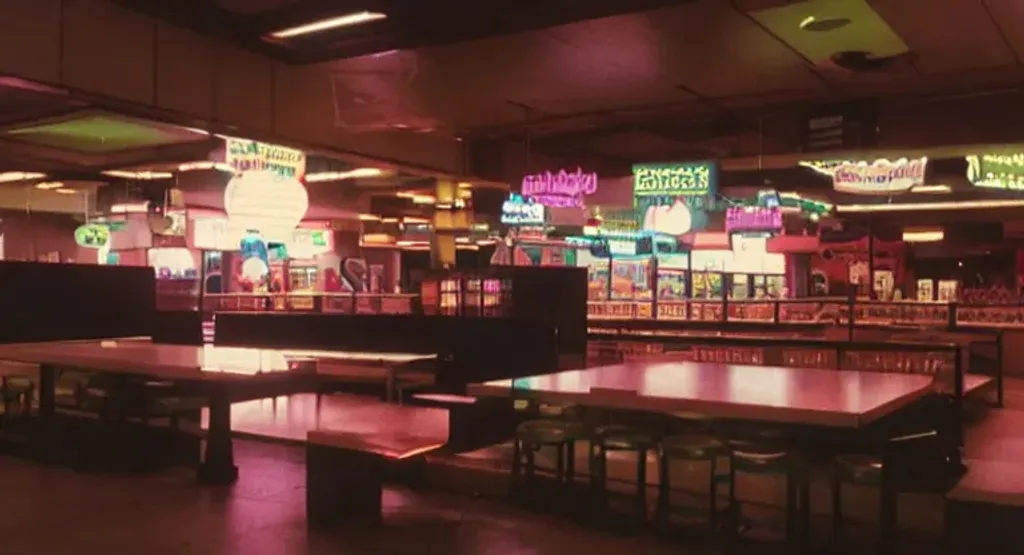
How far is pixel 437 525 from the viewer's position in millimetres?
6000

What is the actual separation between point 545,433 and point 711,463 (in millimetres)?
1137

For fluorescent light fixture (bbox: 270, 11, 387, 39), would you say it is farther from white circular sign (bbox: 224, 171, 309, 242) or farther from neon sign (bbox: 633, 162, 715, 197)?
neon sign (bbox: 633, 162, 715, 197)

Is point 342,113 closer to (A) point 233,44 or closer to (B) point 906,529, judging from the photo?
(A) point 233,44

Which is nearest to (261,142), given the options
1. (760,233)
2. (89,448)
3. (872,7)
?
(89,448)

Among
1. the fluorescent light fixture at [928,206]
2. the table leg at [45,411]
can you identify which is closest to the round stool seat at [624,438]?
the table leg at [45,411]

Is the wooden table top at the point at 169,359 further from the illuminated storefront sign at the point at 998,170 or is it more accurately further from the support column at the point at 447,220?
the illuminated storefront sign at the point at 998,170

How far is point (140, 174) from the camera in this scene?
42.7 ft

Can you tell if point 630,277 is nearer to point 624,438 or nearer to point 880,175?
point 880,175

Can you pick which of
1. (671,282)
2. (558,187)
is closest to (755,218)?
(558,187)

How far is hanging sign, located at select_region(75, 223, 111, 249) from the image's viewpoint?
14.1m

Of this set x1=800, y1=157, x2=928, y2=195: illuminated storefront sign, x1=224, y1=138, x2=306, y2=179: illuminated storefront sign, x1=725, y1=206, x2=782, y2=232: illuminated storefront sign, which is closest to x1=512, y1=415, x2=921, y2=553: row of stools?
x1=224, y1=138, x2=306, y2=179: illuminated storefront sign

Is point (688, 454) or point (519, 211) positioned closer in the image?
point (688, 454)

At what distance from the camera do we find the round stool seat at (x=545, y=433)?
239 inches

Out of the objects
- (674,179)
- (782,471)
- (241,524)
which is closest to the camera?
(782,471)
